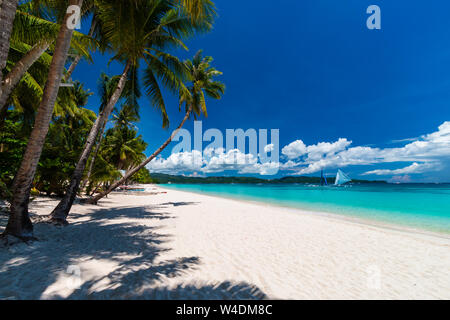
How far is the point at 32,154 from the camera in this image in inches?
154

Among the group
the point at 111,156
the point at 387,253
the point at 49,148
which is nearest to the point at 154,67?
the point at 49,148

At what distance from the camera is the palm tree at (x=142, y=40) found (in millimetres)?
5671

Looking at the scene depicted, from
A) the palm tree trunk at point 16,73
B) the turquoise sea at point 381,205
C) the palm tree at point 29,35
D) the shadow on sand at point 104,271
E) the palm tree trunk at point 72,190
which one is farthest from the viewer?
the turquoise sea at point 381,205

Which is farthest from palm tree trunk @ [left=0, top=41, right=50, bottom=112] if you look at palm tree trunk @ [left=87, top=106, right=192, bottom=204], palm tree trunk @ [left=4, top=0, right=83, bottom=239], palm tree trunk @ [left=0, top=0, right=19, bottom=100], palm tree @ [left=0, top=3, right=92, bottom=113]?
palm tree trunk @ [left=87, top=106, right=192, bottom=204]

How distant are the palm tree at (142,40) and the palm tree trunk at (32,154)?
5.75ft

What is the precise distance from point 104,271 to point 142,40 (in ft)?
24.0

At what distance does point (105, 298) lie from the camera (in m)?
2.26

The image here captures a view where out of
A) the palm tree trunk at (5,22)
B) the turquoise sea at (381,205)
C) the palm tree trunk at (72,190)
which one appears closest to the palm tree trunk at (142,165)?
the palm tree trunk at (72,190)

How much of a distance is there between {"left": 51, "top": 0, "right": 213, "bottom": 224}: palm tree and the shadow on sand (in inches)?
93.6

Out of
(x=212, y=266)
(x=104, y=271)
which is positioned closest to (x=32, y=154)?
(x=104, y=271)

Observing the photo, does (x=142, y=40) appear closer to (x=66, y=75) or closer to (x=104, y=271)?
(x=66, y=75)

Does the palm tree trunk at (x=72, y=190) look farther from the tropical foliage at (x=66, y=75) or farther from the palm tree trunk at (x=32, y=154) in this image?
the palm tree trunk at (x=32, y=154)
